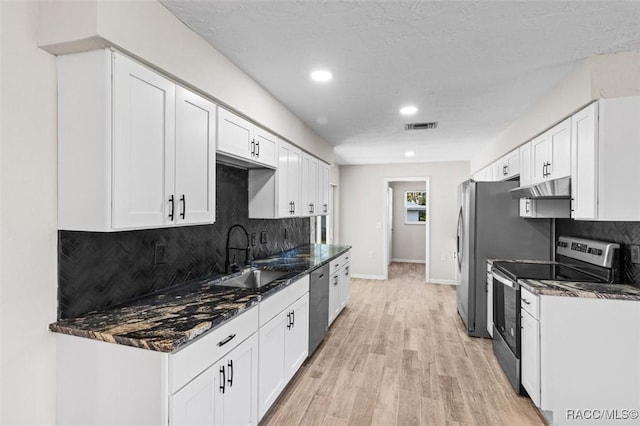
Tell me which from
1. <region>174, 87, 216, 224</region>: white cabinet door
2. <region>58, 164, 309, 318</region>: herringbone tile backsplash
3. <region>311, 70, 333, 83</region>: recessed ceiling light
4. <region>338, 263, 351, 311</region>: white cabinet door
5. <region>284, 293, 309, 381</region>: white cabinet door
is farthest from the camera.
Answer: <region>338, 263, 351, 311</region>: white cabinet door

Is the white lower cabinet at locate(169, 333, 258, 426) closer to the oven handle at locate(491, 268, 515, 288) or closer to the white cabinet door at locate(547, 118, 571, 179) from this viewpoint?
the oven handle at locate(491, 268, 515, 288)

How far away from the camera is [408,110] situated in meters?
3.29

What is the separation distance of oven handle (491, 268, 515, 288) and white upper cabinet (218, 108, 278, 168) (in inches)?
88.2

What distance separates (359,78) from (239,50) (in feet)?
3.00

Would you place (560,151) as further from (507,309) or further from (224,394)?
(224,394)

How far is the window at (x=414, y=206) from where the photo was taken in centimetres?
902

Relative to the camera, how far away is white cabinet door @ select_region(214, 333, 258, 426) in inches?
64.1

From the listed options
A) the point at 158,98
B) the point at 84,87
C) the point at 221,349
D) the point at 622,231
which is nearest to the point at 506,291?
the point at 622,231

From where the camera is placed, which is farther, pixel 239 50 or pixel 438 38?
pixel 239 50

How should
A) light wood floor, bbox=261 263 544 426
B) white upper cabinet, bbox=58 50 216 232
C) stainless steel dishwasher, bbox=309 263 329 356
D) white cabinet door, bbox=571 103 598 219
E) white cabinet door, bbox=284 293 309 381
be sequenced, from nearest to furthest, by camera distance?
white upper cabinet, bbox=58 50 216 232 → white cabinet door, bbox=571 103 598 219 → light wood floor, bbox=261 263 544 426 → white cabinet door, bbox=284 293 309 381 → stainless steel dishwasher, bbox=309 263 329 356

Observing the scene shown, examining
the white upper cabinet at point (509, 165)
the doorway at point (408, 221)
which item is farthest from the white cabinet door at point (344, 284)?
the doorway at point (408, 221)

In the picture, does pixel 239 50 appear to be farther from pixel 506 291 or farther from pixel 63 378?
pixel 506 291

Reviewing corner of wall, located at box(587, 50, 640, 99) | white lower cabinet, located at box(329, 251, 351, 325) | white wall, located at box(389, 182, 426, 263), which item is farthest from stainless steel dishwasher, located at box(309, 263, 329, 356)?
white wall, located at box(389, 182, 426, 263)

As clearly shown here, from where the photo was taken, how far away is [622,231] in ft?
8.08
